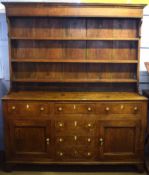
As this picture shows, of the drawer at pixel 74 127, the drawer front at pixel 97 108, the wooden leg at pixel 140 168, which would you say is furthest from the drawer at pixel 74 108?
the wooden leg at pixel 140 168

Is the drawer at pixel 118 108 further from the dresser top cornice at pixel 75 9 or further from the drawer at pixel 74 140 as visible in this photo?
the dresser top cornice at pixel 75 9

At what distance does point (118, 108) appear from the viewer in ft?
9.20

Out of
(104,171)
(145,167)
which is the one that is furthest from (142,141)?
(104,171)

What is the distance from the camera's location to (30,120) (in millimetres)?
2822

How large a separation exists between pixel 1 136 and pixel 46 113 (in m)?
1.04

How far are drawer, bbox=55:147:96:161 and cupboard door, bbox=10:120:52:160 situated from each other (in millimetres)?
130

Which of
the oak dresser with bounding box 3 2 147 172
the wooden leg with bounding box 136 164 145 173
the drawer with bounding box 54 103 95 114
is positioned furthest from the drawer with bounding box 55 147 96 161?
the wooden leg with bounding box 136 164 145 173

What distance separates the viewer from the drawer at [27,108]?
2.80 metres

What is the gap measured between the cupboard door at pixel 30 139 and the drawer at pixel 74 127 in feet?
0.42

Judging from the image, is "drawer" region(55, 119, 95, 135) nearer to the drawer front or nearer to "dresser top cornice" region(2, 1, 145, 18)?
the drawer front

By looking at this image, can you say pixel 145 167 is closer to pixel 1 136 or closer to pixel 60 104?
pixel 60 104

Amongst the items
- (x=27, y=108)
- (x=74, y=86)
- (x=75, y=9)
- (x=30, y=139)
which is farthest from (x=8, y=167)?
(x=75, y=9)

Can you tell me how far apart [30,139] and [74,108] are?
0.64m

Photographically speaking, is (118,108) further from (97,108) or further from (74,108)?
(74,108)
